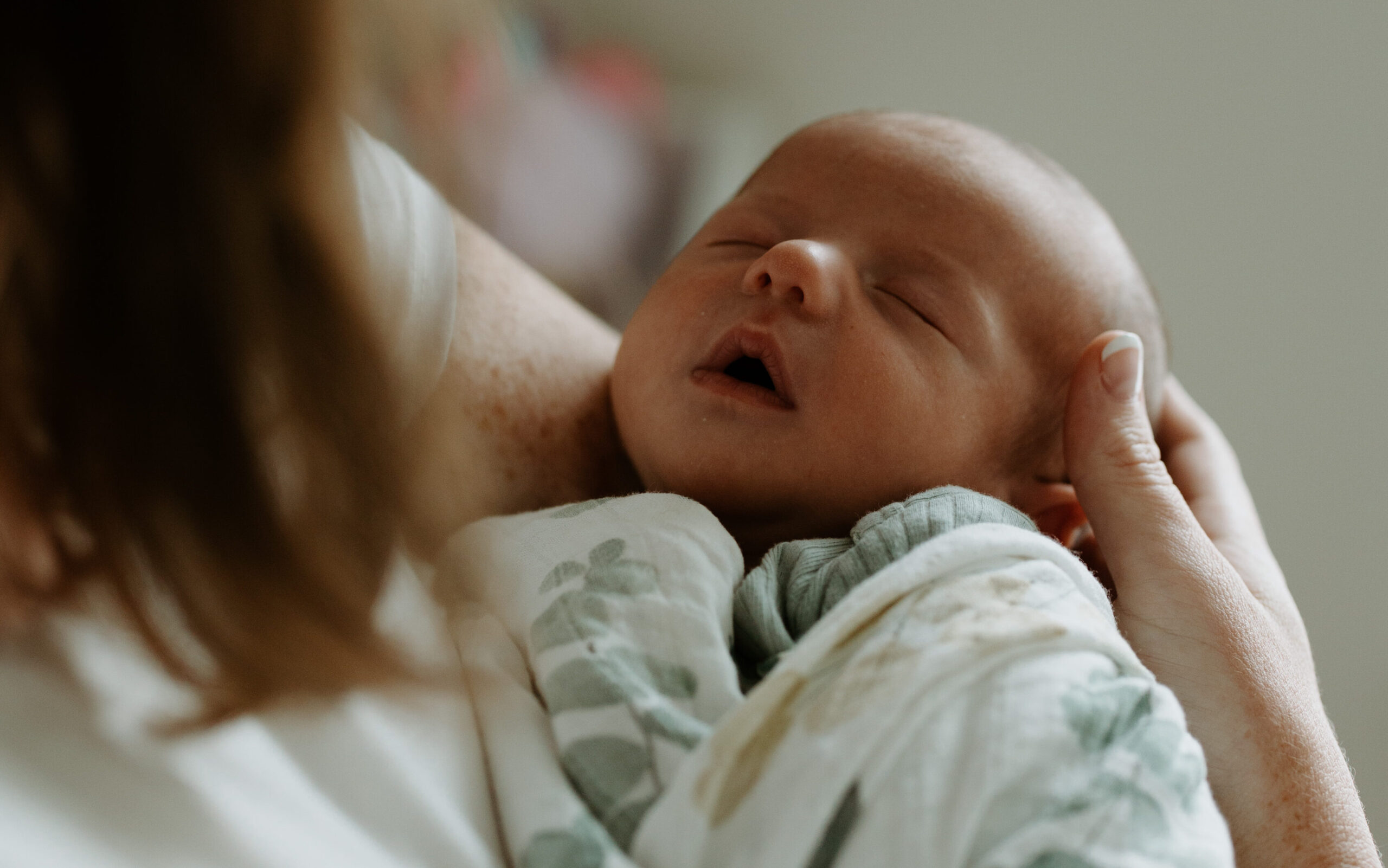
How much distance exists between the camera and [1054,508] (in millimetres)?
987

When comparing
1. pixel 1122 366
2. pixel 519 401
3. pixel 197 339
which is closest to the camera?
pixel 197 339

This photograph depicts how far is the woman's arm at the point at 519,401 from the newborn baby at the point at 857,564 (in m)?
0.06

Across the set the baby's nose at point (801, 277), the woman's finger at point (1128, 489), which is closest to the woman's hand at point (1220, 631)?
the woman's finger at point (1128, 489)

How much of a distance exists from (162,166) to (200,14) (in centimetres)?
7

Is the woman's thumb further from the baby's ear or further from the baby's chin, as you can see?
the baby's chin

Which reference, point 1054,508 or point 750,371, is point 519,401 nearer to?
point 750,371

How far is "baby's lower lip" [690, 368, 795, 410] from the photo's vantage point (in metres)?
0.81

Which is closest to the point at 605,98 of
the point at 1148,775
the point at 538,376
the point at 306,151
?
the point at 538,376

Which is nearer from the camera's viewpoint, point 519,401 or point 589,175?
point 519,401

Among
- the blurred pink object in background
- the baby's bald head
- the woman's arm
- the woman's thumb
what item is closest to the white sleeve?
the woman's arm

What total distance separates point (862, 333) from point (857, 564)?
22 centimetres

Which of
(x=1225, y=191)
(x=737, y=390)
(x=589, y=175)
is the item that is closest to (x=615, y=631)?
(x=737, y=390)

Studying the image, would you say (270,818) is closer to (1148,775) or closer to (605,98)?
(1148,775)

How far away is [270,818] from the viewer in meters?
0.50
